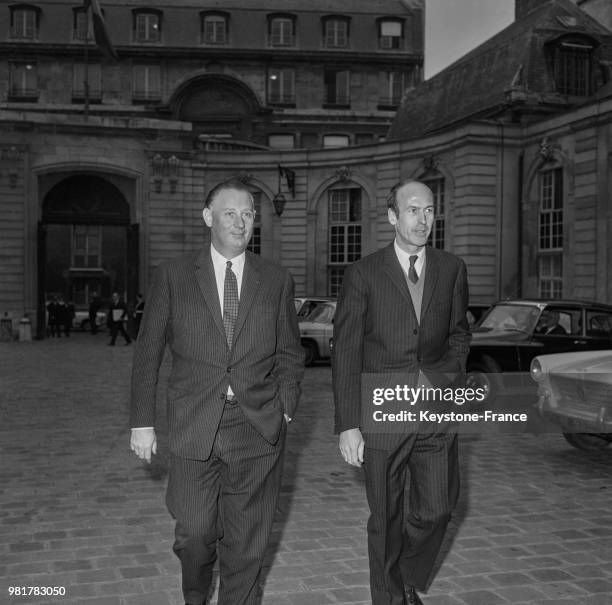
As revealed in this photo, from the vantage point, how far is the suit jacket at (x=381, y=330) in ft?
13.9

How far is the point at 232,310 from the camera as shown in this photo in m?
4.14

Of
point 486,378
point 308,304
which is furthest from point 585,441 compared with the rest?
point 308,304

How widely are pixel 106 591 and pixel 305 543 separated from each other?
149 cm

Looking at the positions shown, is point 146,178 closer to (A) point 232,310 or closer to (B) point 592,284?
(B) point 592,284

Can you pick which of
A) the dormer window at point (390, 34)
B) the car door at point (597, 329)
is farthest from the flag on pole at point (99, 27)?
the car door at point (597, 329)

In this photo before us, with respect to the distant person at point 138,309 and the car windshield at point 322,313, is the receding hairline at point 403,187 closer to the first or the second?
the car windshield at point 322,313

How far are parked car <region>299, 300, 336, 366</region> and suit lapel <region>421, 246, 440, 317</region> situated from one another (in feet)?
49.2

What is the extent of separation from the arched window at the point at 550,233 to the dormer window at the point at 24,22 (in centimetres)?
3278

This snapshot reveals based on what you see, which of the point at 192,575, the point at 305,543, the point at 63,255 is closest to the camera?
the point at 192,575

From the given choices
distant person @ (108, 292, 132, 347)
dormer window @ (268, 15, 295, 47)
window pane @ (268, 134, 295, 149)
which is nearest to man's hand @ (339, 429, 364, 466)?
distant person @ (108, 292, 132, 347)

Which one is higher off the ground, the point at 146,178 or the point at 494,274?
the point at 146,178

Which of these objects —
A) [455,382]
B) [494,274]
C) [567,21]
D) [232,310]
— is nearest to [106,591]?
[232,310]

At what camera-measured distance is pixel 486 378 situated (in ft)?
41.8

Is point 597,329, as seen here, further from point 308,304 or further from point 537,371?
point 308,304
